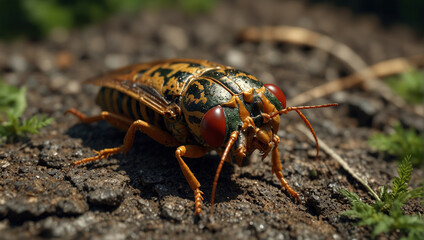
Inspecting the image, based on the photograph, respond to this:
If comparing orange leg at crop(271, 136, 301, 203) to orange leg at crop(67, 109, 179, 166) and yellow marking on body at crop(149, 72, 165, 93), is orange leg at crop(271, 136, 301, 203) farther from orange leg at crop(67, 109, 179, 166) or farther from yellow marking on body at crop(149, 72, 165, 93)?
yellow marking on body at crop(149, 72, 165, 93)

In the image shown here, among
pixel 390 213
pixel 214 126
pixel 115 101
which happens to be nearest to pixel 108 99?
pixel 115 101

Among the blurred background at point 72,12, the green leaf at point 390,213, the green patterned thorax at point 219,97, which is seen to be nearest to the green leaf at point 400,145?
the green leaf at point 390,213

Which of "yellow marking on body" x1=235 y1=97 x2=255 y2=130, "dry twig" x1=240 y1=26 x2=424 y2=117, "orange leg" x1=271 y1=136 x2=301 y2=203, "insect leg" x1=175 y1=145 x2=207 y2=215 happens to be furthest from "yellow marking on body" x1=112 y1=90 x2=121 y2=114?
"dry twig" x1=240 y1=26 x2=424 y2=117

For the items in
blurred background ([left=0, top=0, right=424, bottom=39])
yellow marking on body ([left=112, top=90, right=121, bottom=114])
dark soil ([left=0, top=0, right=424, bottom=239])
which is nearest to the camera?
dark soil ([left=0, top=0, right=424, bottom=239])

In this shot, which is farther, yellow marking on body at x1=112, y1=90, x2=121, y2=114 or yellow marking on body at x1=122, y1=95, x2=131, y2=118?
yellow marking on body at x1=112, y1=90, x2=121, y2=114

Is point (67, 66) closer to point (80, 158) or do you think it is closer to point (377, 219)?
point (80, 158)

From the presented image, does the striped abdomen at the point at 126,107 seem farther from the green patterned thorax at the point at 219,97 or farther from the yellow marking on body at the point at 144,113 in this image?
the green patterned thorax at the point at 219,97

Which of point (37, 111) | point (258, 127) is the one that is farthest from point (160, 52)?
point (258, 127)

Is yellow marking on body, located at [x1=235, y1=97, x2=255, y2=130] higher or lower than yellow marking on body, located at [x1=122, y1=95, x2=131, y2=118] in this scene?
higher

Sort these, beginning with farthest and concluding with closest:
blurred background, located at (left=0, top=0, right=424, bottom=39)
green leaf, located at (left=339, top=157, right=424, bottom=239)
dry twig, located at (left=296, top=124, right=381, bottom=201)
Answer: blurred background, located at (left=0, top=0, right=424, bottom=39) → dry twig, located at (left=296, top=124, right=381, bottom=201) → green leaf, located at (left=339, top=157, right=424, bottom=239)
